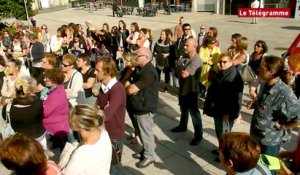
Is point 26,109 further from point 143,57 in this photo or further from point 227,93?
point 227,93

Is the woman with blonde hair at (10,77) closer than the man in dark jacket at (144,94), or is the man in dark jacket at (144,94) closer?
the man in dark jacket at (144,94)

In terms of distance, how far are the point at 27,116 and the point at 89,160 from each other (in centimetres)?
152

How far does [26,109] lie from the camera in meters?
4.01

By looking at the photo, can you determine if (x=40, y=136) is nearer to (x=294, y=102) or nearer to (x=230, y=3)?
(x=294, y=102)

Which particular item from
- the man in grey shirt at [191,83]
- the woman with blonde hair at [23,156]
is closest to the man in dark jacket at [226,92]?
the man in grey shirt at [191,83]

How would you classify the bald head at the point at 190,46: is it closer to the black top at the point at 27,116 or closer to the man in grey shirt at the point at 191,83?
the man in grey shirt at the point at 191,83

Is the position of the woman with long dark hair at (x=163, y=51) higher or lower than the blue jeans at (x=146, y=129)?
higher

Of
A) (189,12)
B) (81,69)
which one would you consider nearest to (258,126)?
(81,69)

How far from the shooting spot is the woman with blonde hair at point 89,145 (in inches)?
114

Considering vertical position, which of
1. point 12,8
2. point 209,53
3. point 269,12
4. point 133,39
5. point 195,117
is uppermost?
point 12,8

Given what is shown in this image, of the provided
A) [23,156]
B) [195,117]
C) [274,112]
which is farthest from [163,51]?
[23,156]

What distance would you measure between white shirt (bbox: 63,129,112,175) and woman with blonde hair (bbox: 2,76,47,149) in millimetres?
1389

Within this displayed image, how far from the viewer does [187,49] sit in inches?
216

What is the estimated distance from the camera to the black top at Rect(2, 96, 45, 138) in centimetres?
399
